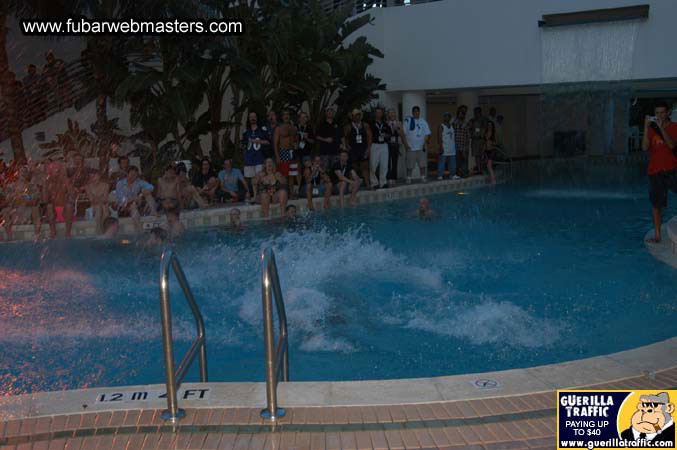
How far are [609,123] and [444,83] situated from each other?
32.9 feet

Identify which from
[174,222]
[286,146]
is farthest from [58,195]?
[286,146]

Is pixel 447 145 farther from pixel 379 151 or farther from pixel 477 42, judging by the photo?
pixel 379 151

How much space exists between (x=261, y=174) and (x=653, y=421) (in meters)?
10.4

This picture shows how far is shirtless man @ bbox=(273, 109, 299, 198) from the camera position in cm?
1397

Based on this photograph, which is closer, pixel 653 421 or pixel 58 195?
pixel 653 421

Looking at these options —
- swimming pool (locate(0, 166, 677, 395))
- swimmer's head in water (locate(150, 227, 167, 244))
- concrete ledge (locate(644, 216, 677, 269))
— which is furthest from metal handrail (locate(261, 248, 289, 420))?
swimmer's head in water (locate(150, 227, 167, 244))

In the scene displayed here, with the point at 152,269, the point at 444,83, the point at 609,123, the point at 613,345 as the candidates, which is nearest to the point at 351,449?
the point at 613,345

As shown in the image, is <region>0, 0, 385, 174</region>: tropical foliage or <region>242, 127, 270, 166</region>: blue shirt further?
<region>0, 0, 385, 174</region>: tropical foliage

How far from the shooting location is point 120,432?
393 centimetres

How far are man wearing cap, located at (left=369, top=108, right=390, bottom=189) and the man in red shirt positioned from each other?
7.27 m

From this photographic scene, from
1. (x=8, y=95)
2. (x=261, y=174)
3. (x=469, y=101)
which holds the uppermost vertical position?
(x=8, y=95)

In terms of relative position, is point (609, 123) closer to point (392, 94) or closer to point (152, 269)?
point (392, 94)

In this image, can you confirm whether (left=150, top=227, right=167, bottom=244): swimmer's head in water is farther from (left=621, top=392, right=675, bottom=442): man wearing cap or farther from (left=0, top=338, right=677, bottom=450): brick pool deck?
(left=621, top=392, right=675, bottom=442): man wearing cap

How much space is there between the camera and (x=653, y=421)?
3.62m
